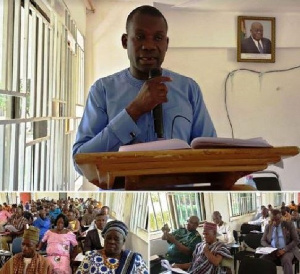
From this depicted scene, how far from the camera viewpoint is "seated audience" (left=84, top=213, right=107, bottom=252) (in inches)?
47.3

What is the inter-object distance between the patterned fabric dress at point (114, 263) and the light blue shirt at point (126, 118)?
282mm

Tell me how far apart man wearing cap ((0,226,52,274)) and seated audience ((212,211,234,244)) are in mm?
434

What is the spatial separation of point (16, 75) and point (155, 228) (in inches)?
40.6

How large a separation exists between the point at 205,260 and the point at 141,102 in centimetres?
45

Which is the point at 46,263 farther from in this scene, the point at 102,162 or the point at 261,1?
the point at 261,1

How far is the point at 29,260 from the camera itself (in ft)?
3.99

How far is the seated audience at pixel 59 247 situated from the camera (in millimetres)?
1228

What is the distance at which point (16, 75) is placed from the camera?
1962 mm

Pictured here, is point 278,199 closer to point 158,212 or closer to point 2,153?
point 158,212

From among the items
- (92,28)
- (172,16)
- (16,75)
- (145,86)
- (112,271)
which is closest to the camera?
Result: (112,271)

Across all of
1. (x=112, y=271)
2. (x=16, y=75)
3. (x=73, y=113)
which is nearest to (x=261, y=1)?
(x=73, y=113)

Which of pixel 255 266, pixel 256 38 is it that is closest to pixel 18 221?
pixel 255 266

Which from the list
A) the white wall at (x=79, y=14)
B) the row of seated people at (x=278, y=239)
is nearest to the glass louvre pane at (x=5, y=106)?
the white wall at (x=79, y=14)

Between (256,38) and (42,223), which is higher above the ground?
(256,38)
